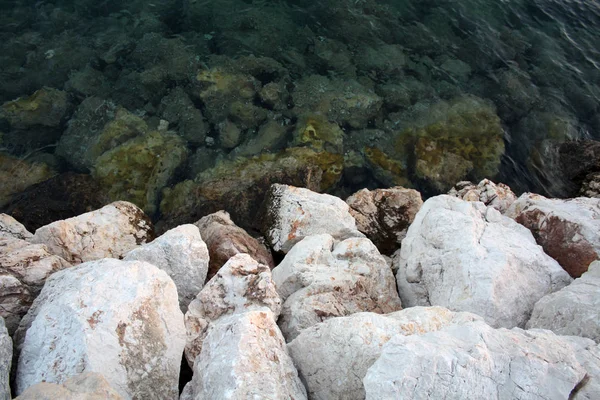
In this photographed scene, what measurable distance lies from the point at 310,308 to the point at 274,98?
9.88 metres

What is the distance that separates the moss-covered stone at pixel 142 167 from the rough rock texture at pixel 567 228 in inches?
402

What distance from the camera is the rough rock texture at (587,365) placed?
226 inches

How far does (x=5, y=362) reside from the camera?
21.1 feet

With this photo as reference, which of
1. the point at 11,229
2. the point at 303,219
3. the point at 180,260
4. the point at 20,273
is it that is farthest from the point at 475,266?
the point at 11,229

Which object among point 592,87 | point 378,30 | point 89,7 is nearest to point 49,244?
point 89,7

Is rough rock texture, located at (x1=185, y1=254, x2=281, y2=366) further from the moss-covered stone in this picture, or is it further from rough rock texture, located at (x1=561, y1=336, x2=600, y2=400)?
the moss-covered stone

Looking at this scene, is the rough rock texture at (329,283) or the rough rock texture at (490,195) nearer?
the rough rock texture at (329,283)

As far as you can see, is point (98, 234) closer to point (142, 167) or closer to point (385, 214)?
point (142, 167)

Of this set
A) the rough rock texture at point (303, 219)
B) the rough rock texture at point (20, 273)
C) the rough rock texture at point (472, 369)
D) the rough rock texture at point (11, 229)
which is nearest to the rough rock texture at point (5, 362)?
the rough rock texture at point (20, 273)

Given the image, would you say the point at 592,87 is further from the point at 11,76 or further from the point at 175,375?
the point at 11,76

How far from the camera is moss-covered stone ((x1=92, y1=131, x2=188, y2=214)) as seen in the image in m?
14.0

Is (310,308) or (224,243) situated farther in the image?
(224,243)

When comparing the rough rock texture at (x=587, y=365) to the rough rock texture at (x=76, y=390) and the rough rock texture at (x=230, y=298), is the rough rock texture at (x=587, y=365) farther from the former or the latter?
the rough rock texture at (x=76, y=390)

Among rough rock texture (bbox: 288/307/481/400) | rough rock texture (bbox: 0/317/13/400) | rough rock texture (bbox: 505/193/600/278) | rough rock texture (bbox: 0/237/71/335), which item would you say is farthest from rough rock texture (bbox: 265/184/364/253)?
rough rock texture (bbox: 0/317/13/400)
